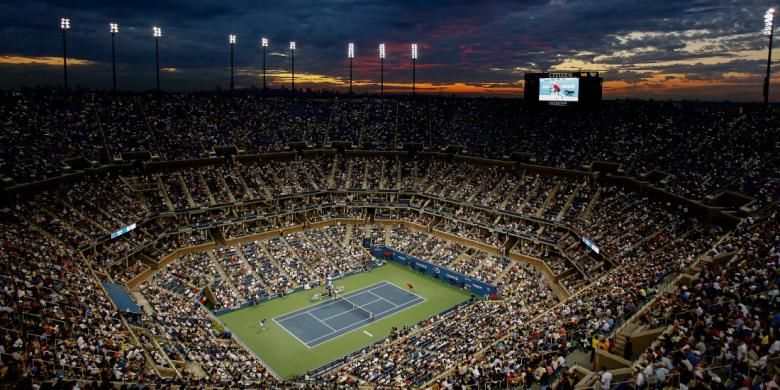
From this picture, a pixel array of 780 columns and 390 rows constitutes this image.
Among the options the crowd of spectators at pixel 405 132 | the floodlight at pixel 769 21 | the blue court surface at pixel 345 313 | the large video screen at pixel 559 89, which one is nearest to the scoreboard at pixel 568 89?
the large video screen at pixel 559 89

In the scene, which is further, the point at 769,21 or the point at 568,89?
the point at 568,89

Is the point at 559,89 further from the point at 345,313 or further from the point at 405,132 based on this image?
Answer: the point at 345,313

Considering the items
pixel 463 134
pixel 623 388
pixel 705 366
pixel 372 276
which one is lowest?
pixel 372 276

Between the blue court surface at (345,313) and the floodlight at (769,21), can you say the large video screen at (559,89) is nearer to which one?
the floodlight at (769,21)

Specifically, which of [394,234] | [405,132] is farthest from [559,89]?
[394,234]

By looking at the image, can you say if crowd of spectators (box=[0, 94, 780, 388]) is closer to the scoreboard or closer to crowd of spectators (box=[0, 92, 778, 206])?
crowd of spectators (box=[0, 92, 778, 206])

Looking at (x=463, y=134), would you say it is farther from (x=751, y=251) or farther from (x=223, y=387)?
(x=223, y=387)

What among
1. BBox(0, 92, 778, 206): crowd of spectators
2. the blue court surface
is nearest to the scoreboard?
BBox(0, 92, 778, 206): crowd of spectators

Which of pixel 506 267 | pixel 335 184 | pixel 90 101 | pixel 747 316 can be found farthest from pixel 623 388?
pixel 90 101
